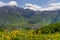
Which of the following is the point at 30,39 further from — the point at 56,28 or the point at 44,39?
the point at 56,28

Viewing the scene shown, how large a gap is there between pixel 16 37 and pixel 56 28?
40.6 feet

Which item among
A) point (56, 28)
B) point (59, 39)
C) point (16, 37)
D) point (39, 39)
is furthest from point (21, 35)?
point (56, 28)

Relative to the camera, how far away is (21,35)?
12.4 meters

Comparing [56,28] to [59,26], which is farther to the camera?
[59,26]

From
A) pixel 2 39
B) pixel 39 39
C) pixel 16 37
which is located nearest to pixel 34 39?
pixel 39 39

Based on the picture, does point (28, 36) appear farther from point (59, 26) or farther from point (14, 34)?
point (59, 26)

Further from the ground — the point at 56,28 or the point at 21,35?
the point at 21,35

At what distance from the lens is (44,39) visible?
1230 centimetres

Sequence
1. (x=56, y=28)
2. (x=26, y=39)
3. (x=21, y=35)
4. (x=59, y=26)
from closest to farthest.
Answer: (x=26, y=39)
(x=21, y=35)
(x=56, y=28)
(x=59, y=26)

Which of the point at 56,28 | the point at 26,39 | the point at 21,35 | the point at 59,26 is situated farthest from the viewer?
the point at 59,26

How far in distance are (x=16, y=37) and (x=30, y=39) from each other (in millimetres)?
887

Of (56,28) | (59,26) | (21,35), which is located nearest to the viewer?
(21,35)

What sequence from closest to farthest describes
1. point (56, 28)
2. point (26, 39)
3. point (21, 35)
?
point (26, 39), point (21, 35), point (56, 28)

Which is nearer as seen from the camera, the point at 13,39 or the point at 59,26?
the point at 13,39
